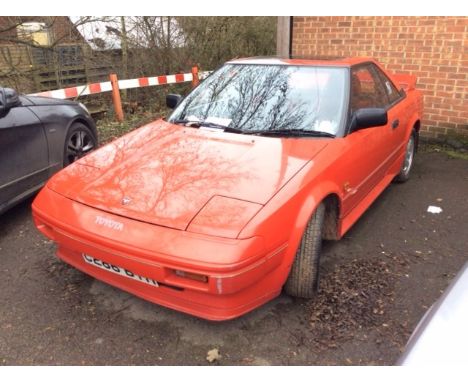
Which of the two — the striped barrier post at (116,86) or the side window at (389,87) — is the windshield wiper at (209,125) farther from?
the striped barrier post at (116,86)

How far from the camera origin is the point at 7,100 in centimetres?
354

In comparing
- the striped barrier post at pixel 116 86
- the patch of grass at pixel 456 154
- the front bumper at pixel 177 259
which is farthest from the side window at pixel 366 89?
the striped barrier post at pixel 116 86

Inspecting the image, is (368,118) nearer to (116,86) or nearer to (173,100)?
(173,100)

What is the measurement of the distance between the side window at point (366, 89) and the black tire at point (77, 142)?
293cm

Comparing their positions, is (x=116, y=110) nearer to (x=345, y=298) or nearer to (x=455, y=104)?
(x=455, y=104)

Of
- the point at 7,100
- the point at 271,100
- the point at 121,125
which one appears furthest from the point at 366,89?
the point at 121,125

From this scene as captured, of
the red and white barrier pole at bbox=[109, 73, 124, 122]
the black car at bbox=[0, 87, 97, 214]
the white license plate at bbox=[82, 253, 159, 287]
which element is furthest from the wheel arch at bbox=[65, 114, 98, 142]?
the red and white barrier pole at bbox=[109, 73, 124, 122]

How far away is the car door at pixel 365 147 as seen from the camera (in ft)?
10.1

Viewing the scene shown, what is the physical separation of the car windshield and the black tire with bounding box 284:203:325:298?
32.4 inches

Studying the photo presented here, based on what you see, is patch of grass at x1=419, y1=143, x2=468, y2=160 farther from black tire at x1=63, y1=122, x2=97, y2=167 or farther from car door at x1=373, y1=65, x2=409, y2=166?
black tire at x1=63, y1=122, x2=97, y2=167

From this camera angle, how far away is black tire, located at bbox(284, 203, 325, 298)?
102 inches

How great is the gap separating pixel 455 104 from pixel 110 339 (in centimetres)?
566

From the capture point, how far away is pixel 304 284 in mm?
2623

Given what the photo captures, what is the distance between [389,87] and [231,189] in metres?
2.60
